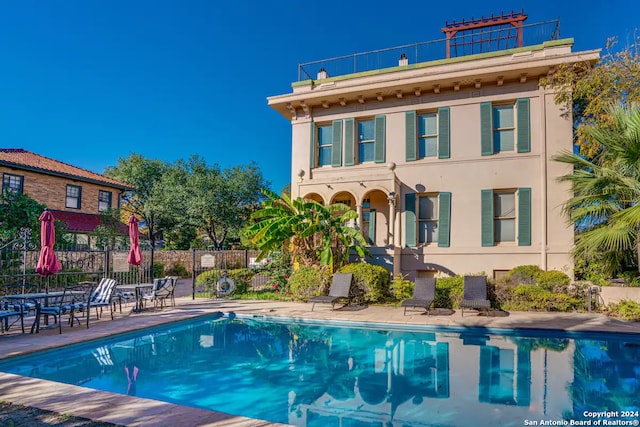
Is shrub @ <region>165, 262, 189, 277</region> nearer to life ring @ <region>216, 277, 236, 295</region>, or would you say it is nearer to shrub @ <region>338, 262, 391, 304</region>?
life ring @ <region>216, 277, 236, 295</region>

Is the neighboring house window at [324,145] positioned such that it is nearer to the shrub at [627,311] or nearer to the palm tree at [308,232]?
the palm tree at [308,232]

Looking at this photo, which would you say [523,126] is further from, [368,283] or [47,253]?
[47,253]

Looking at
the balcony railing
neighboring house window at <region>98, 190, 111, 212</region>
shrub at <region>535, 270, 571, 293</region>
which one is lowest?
shrub at <region>535, 270, 571, 293</region>

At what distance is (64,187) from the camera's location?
81.0 feet

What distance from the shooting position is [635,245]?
33.6ft

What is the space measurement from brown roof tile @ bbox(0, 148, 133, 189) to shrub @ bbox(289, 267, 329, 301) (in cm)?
1795

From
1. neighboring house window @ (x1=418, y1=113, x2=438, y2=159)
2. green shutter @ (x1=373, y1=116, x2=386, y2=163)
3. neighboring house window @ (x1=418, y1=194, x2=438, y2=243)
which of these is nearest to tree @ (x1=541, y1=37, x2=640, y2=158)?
neighboring house window @ (x1=418, y1=113, x2=438, y2=159)

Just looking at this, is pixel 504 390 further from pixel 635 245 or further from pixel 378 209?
pixel 378 209

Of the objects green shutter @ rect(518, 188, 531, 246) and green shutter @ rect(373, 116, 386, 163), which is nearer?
green shutter @ rect(518, 188, 531, 246)

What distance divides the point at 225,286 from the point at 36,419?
1158 centimetres

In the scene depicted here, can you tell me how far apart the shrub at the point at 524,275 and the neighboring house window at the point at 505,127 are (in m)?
4.30

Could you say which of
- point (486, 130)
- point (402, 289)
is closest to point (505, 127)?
point (486, 130)

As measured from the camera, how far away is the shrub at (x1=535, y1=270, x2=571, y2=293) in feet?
38.8

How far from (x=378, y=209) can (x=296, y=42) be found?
14308 mm
